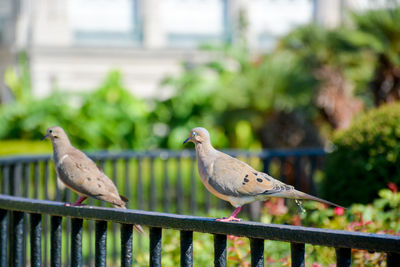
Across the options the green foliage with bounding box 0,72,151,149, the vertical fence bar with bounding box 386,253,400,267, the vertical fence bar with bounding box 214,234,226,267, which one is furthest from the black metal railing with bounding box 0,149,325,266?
the green foliage with bounding box 0,72,151,149

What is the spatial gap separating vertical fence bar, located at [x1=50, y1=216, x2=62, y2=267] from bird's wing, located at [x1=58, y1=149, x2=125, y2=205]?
0.16 m

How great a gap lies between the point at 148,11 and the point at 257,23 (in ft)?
10.2

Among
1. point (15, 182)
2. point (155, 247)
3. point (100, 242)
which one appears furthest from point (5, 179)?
point (155, 247)

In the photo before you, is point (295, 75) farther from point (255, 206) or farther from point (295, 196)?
point (295, 196)

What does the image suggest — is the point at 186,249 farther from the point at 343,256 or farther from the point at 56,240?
the point at 56,240

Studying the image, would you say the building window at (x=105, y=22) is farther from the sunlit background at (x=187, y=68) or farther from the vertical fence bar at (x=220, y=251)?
the vertical fence bar at (x=220, y=251)

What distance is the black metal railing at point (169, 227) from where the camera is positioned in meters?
1.88

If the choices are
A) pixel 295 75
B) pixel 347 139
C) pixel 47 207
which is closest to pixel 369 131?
pixel 347 139

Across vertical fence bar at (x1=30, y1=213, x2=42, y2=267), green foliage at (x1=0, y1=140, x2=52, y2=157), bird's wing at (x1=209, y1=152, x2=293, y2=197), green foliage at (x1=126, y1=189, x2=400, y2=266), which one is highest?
bird's wing at (x1=209, y1=152, x2=293, y2=197)

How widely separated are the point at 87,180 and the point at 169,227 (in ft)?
1.85

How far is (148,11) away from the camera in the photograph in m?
15.7

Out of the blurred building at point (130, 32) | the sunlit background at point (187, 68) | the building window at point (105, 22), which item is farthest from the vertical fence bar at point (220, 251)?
the building window at point (105, 22)

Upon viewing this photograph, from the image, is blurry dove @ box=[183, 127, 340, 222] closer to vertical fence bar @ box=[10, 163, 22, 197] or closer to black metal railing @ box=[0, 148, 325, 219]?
black metal railing @ box=[0, 148, 325, 219]

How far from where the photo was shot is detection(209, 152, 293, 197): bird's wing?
7.47 feet
